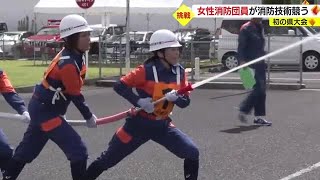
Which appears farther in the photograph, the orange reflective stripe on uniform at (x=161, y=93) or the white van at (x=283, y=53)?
the white van at (x=283, y=53)

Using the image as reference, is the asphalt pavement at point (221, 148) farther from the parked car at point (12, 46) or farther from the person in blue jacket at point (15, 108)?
the parked car at point (12, 46)

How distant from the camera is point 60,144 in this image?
582 centimetres

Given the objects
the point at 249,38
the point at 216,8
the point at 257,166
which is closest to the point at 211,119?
the point at 249,38

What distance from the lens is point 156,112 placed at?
597 centimetres

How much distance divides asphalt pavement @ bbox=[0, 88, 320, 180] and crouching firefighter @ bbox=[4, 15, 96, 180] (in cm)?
146

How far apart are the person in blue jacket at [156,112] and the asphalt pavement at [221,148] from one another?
3.96 feet

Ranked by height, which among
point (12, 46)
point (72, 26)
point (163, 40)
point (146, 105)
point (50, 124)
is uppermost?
point (72, 26)

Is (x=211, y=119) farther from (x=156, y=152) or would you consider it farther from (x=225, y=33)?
(x=225, y=33)

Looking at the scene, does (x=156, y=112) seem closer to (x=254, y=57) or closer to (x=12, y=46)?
(x=254, y=57)

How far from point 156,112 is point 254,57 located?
5.01 meters

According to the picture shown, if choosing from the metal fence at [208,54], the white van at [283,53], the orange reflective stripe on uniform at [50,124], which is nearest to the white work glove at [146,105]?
the orange reflective stripe on uniform at [50,124]

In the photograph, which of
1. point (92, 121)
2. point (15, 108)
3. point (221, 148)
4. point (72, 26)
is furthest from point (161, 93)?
point (221, 148)

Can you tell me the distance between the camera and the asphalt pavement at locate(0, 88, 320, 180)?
7.39 metres

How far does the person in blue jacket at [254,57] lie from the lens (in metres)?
10.8
